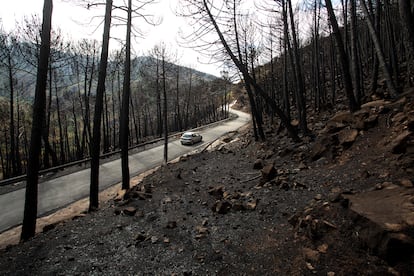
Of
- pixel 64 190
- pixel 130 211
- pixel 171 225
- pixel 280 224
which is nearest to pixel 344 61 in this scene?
pixel 280 224

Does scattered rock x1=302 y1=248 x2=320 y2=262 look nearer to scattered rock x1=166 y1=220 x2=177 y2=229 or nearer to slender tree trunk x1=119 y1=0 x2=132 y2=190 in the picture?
scattered rock x1=166 y1=220 x2=177 y2=229

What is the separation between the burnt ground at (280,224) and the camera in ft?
10.9

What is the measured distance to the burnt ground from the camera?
10.9 feet

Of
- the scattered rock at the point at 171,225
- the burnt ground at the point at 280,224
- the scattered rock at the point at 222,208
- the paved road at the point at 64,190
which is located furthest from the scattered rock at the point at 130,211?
the paved road at the point at 64,190

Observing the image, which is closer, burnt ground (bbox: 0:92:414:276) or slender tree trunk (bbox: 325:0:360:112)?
burnt ground (bbox: 0:92:414:276)

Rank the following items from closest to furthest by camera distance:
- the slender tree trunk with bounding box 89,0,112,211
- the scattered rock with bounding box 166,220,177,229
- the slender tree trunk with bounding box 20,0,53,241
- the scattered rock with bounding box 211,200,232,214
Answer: the scattered rock with bounding box 166,220,177,229
the scattered rock with bounding box 211,200,232,214
the slender tree trunk with bounding box 20,0,53,241
the slender tree trunk with bounding box 89,0,112,211

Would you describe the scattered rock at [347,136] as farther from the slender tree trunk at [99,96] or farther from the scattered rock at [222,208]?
the slender tree trunk at [99,96]

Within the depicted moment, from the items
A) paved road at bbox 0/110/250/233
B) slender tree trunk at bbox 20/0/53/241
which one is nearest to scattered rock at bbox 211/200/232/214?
slender tree trunk at bbox 20/0/53/241

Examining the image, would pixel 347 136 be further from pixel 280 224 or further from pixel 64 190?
pixel 64 190

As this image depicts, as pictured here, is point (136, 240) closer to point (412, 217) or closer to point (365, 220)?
point (365, 220)

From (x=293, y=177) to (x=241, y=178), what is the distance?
1950mm

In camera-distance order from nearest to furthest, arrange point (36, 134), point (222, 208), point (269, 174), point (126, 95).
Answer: point (222, 208) < point (36, 134) < point (269, 174) < point (126, 95)

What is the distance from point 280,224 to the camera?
4828 mm

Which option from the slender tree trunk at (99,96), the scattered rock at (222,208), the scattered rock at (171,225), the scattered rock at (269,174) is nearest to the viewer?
the scattered rock at (171,225)
